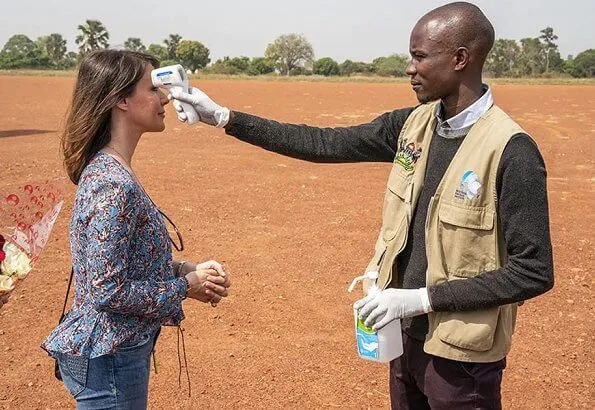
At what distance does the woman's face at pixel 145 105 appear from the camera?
233cm

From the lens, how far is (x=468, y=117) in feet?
7.66

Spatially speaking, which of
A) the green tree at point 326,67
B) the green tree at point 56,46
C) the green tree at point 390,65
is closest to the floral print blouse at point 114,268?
the green tree at point 390,65

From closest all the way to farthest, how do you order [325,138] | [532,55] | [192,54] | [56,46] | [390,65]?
1. [325,138]
2. [390,65]
3. [532,55]
4. [192,54]
5. [56,46]

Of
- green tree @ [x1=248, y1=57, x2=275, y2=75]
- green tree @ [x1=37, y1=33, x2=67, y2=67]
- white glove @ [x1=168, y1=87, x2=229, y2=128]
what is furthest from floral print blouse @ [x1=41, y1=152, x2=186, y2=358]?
green tree @ [x1=37, y1=33, x2=67, y2=67]

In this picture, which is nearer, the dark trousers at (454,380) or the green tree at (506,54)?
the dark trousers at (454,380)

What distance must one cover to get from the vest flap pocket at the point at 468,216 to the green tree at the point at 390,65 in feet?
211

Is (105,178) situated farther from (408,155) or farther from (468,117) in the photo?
(468,117)

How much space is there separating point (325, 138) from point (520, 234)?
1.14m

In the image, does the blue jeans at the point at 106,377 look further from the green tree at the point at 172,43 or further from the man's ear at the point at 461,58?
the green tree at the point at 172,43

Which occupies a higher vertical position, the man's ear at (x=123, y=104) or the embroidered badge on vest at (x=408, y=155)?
the man's ear at (x=123, y=104)

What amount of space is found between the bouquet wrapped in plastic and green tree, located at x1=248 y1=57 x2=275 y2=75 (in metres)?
77.6

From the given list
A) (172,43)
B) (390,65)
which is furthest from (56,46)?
(390,65)

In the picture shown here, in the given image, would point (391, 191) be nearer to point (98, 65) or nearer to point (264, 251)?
point (98, 65)

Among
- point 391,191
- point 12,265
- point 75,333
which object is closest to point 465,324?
point 391,191
